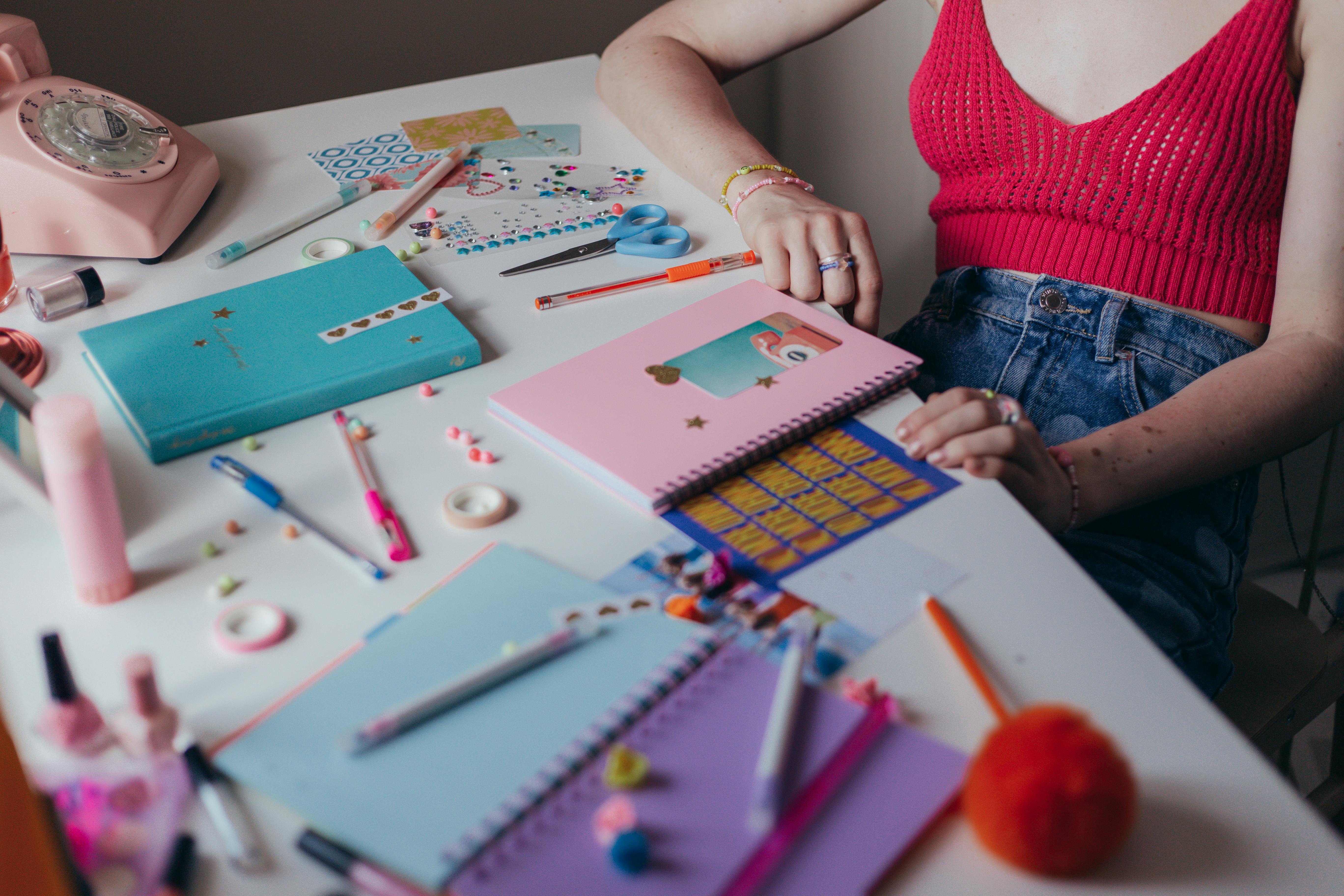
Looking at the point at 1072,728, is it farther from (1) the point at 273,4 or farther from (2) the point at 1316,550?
(1) the point at 273,4

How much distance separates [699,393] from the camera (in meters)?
0.69

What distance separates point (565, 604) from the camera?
541mm

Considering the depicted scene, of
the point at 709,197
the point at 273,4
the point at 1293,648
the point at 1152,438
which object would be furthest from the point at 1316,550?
the point at 273,4

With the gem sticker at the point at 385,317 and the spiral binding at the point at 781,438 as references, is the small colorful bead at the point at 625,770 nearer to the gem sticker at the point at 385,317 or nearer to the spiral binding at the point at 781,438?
the spiral binding at the point at 781,438

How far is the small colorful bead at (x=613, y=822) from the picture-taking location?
1.37ft


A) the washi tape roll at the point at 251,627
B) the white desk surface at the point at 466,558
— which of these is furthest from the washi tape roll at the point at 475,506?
the washi tape roll at the point at 251,627

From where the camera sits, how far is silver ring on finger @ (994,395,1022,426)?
2.20 ft

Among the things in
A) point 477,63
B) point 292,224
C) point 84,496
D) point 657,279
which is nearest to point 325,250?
point 292,224

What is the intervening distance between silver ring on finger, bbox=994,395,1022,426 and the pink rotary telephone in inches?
26.5

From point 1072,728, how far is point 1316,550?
901 millimetres

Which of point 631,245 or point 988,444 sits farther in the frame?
point 631,245

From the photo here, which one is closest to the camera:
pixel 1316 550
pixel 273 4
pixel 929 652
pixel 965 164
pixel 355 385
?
pixel 929 652

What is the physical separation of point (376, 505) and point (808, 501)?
26 centimetres

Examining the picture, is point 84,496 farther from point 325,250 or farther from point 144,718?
point 325,250
